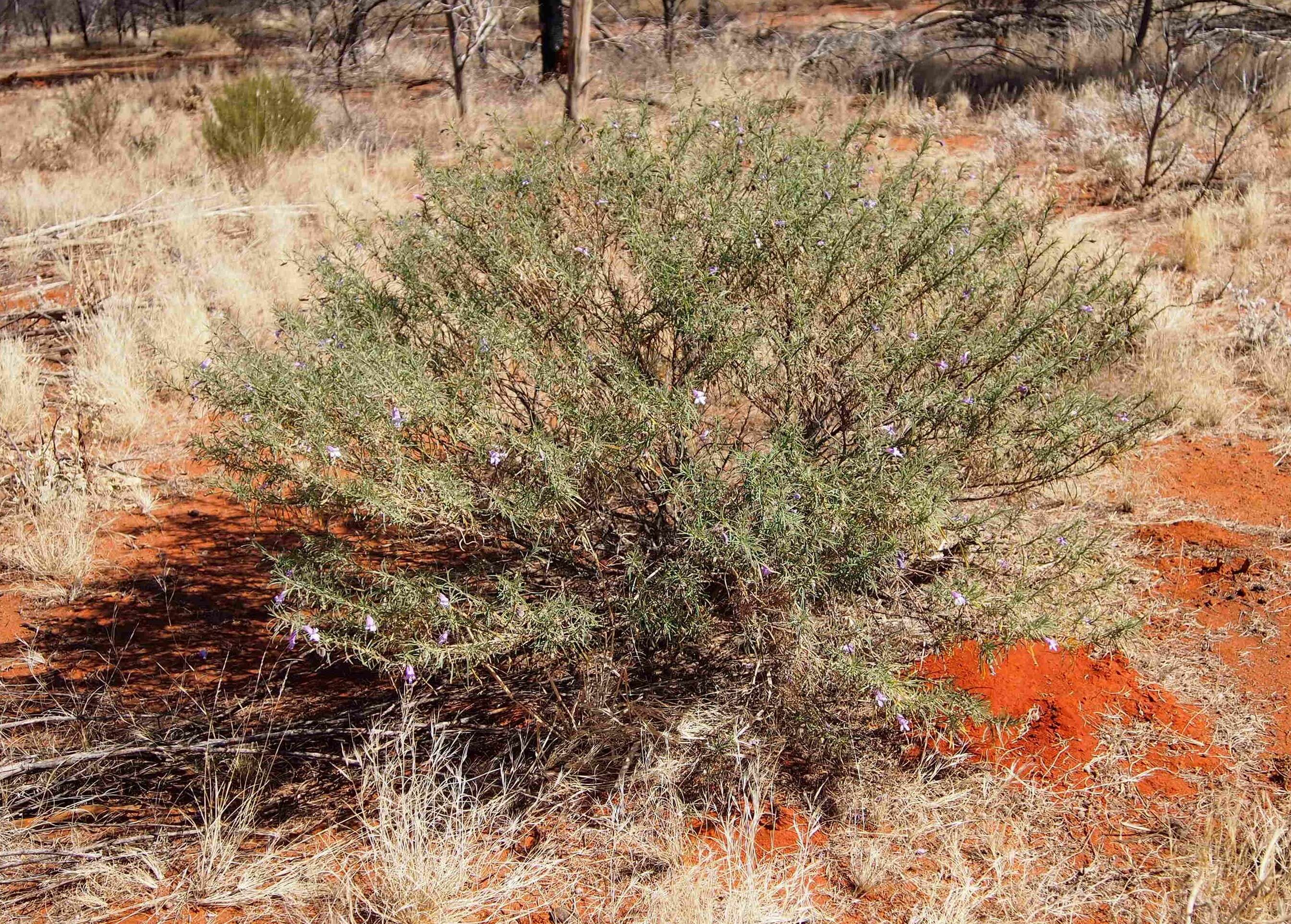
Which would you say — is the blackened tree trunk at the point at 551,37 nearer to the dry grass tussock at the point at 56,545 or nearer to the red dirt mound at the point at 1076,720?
the dry grass tussock at the point at 56,545

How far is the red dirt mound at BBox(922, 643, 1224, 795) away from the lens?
3475mm

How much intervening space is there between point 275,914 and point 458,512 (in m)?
1.28

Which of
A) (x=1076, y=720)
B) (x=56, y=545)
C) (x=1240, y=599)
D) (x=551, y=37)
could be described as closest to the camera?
(x=1076, y=720)

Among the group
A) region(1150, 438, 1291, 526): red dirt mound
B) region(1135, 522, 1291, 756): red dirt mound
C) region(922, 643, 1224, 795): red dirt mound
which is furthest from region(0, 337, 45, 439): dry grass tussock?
region(1150, 438, 1291, 526): red dirt mound

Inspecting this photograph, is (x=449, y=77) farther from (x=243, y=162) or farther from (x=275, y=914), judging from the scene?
(x=275, y=914)

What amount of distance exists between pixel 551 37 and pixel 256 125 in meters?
7.02

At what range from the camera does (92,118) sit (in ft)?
42.1

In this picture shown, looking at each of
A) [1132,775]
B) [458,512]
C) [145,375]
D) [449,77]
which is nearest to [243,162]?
[145,375]

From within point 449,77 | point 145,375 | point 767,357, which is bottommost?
point 145,375

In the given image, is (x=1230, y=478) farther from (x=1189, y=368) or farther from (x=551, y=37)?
(x=551, y=37)

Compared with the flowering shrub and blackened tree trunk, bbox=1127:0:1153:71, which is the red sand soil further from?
blackened tree trunk, bbox=1127:0:1153:71

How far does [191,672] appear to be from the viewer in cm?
409

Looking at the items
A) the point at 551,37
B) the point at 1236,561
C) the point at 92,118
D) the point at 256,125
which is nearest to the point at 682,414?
the point at 1236,561

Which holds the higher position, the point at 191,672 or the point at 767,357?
the point at 767,357
